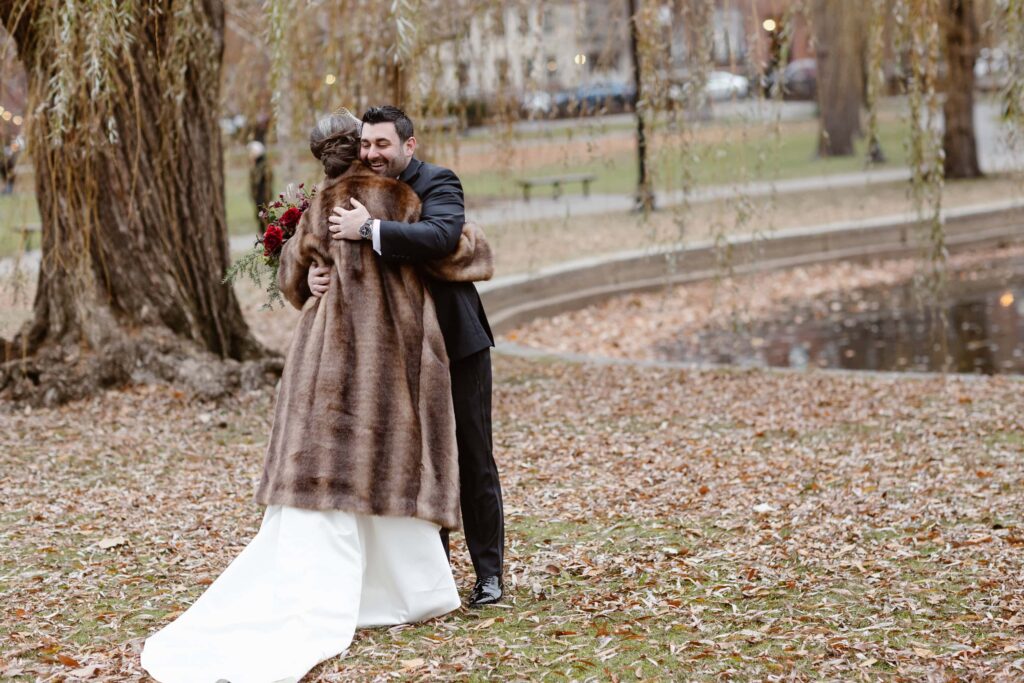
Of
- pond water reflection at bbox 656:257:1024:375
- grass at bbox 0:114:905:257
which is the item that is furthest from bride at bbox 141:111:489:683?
grass at bbox 0:114:905:257

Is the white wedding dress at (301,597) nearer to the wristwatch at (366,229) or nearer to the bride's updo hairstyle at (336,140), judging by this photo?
the wristwatch at (366,229)

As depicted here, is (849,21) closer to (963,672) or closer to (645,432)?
(645,432)

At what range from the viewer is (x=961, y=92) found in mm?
19953

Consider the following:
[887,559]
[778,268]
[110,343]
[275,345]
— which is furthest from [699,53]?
[778,268]

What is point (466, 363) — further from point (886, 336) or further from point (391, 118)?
point (886, 336)

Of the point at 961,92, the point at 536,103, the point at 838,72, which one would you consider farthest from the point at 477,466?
the point at 838,72

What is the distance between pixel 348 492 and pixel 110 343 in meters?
4.28

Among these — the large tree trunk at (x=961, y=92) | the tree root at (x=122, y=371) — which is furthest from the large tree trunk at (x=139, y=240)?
the large tree trunk at (x=961, y=92)

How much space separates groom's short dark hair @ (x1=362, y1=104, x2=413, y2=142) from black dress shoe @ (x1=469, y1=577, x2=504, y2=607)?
1601 mm

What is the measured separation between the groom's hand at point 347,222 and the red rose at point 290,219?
335 mm

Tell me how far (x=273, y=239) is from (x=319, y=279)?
39 centimetres

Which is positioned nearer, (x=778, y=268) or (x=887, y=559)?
(x=887, y=559)

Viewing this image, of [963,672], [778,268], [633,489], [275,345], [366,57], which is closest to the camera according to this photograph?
[963,672]

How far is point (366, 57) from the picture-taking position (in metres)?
8.80
